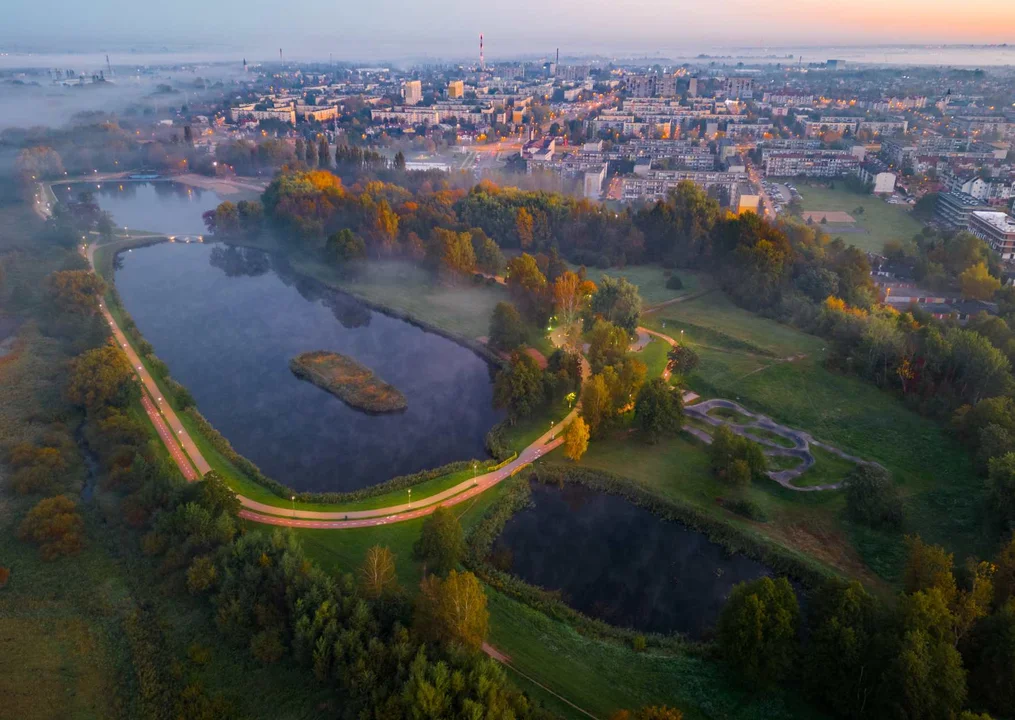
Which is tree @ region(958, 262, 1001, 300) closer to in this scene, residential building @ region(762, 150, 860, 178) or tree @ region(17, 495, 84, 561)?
residential building @ region(762, 150, 860, 178)

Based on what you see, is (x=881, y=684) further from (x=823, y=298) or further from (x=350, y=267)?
(x=350, y=267)

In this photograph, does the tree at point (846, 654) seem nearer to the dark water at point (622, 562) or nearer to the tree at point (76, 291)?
the dark water at point (622, 562)

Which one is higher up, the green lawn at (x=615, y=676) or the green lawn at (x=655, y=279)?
the green lawn at (x=655, y=279)

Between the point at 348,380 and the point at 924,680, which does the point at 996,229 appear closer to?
the point at 924,680

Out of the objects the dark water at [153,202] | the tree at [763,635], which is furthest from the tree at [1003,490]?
the dark water at [153,202]

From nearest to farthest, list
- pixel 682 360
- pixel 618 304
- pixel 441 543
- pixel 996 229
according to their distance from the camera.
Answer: pixel 441 543
pixel 682 360
pixel 618 304
pixel 996 229

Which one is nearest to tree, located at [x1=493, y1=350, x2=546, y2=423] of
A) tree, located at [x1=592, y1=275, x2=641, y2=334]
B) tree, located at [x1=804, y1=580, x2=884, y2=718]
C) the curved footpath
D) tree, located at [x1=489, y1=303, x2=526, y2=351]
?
the curved footpath

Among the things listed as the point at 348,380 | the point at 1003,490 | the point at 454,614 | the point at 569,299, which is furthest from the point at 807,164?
the point at 454,614

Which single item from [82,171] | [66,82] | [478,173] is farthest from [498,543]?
[66,82]
